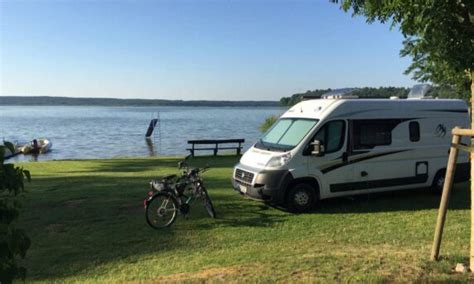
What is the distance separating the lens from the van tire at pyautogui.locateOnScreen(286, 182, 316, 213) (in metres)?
9.95

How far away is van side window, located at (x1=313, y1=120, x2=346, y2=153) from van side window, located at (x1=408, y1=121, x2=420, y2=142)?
1807 mm

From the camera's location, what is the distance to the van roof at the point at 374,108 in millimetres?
10656

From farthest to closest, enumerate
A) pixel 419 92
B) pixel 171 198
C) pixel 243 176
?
pixel 419 92, pixel 243 176, pixel 171 198

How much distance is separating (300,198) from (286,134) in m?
1.51

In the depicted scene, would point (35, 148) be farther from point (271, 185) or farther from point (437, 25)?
point (437, 25)

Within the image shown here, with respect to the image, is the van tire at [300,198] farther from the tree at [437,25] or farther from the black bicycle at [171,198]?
the tree at [437,25]

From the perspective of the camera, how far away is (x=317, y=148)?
1014cm

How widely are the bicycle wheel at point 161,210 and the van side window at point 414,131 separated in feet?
18.0

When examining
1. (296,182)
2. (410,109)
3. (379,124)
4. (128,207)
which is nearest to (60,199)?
(128,207)

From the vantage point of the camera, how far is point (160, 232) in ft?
28.4

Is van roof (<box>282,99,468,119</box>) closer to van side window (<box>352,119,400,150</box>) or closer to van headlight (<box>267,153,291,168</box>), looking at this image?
van side window (<box>352,119,400,150</box>)

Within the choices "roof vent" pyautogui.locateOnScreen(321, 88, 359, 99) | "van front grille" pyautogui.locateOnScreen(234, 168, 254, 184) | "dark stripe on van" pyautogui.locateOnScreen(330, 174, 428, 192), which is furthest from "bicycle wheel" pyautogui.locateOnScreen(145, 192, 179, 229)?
"roof vent" pyautogui.locateOnScreen(321, 88, 359, 99)

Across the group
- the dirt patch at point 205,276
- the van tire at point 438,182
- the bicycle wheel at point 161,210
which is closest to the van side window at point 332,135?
the van tire at point 438,182

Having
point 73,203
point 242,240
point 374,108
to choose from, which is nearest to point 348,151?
point 374,108
